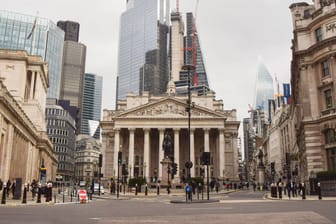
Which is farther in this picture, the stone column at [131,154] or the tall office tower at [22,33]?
the tall office tower at [22,33]

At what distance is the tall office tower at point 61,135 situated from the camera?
428 ft

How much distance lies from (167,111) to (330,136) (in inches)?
1929

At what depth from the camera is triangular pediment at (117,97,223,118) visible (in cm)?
8000

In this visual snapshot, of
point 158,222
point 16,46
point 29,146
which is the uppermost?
point 16,46

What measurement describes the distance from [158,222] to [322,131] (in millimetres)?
29977

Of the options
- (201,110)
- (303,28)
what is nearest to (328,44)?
(303,28)

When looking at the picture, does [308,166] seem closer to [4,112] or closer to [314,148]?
[314,148]

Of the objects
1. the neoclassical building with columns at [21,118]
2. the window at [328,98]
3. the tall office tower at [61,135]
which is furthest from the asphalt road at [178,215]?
the tall office tower at [61,135]

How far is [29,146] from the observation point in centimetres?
5419

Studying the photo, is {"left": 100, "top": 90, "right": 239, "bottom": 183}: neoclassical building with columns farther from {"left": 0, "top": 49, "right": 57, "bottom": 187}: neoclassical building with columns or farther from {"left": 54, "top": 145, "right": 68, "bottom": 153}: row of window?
{"left": 54, "top": 145, "right": 68, "bottom": 153}: row of window

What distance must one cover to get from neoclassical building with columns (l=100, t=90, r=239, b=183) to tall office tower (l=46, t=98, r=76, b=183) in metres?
47.9

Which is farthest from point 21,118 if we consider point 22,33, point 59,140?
point 22,33

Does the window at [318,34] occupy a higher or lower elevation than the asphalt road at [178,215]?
higher

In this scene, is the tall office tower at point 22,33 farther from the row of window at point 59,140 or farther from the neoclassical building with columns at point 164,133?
the neoclassical building with columns at point 164,133
